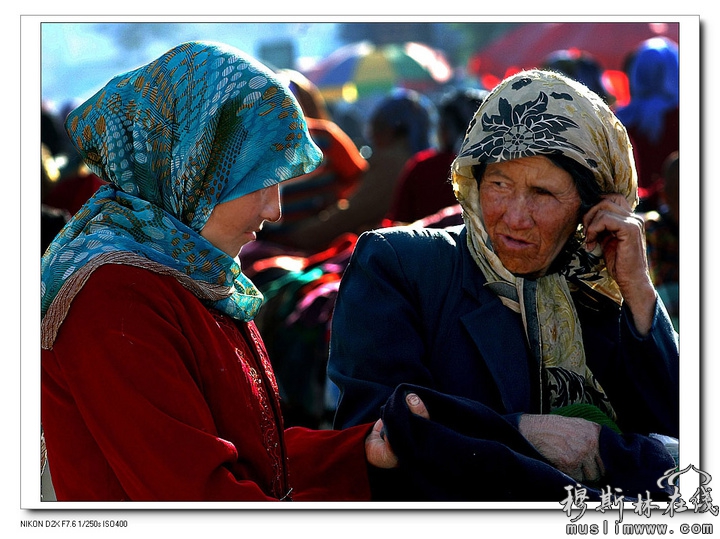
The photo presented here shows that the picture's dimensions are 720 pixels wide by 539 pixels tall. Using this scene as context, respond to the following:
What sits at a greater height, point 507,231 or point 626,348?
point 507,231

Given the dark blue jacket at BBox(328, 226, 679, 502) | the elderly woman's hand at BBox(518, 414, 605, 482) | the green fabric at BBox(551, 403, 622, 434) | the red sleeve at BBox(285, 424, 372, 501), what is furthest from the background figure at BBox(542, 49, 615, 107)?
the red sleeve at BBox(285, 424, 372, 501)

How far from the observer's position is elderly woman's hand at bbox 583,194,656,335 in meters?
2.78

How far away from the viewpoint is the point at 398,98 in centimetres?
744

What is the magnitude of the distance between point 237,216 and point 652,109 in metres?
4.82

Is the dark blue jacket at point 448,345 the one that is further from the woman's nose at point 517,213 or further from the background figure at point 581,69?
the background figure at point 581,69

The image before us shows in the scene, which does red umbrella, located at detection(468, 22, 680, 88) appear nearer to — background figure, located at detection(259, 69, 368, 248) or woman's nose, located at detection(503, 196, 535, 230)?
background figure, located at detection(259, 69, 368, 248)

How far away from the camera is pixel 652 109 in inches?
259

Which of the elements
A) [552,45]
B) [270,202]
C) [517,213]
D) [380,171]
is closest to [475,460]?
[517,213]

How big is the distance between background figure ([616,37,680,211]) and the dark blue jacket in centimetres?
310

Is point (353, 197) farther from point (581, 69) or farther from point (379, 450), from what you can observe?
point (379, 450)

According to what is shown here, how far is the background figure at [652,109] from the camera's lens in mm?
6203

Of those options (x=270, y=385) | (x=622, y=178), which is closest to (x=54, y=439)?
(x=270, y=385)

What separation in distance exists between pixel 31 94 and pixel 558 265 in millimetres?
1636

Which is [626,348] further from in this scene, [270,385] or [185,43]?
[185,43]
